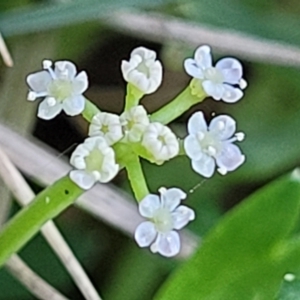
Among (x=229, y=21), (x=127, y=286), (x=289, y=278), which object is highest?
(x=229, y=21)

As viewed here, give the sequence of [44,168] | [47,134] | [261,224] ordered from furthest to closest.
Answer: [47,134] → [44,168] → [261,224]

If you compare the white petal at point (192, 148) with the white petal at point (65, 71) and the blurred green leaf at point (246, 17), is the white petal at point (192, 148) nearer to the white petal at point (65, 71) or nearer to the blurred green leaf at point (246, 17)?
the white petal at point (65, 71)

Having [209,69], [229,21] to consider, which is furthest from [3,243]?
[229,21]

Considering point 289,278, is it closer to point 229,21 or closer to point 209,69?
point 209,69

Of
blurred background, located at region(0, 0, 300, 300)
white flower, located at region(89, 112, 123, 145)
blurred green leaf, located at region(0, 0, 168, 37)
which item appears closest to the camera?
white flower, located at region(89, 112, 123, 145)

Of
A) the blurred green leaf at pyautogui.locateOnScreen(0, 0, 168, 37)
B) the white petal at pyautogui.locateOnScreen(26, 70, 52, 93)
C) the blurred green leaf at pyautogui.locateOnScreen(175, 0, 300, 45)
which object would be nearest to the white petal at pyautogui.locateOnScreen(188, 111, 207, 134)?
the white petal at pyautogui.locateOnScreen(26, 70, 52, 93)

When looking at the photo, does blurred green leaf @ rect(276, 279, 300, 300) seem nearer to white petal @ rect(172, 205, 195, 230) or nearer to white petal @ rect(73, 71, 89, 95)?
white petal @ rect(172, 205, 195, 230)
